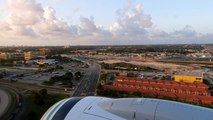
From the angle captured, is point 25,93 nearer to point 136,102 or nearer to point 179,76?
point 179,76

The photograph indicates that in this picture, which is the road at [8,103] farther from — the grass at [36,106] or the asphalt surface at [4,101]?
the grass at [36,106]

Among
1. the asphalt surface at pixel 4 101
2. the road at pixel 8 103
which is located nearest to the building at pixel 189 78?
the road at pixel 8 103

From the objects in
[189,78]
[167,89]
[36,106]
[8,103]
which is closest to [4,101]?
[8,103]

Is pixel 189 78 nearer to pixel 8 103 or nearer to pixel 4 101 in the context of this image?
pixel 8 103

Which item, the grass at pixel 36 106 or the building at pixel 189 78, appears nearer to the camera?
the grass at pixel 36 106

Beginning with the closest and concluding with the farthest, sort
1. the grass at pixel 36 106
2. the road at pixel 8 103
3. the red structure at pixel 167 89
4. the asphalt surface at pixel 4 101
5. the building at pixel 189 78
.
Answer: the grass at pixel 36 106, the road at pixel 8 103, the asphalt surface at pixel 4 101, the red structure at pixel 167 89, the building at pixel 189 78

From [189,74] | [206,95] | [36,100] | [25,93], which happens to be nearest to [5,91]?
[25,93]

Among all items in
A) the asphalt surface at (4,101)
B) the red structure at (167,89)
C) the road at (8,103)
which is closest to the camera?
the road at (8,103)

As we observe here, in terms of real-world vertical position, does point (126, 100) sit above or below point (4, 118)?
above
